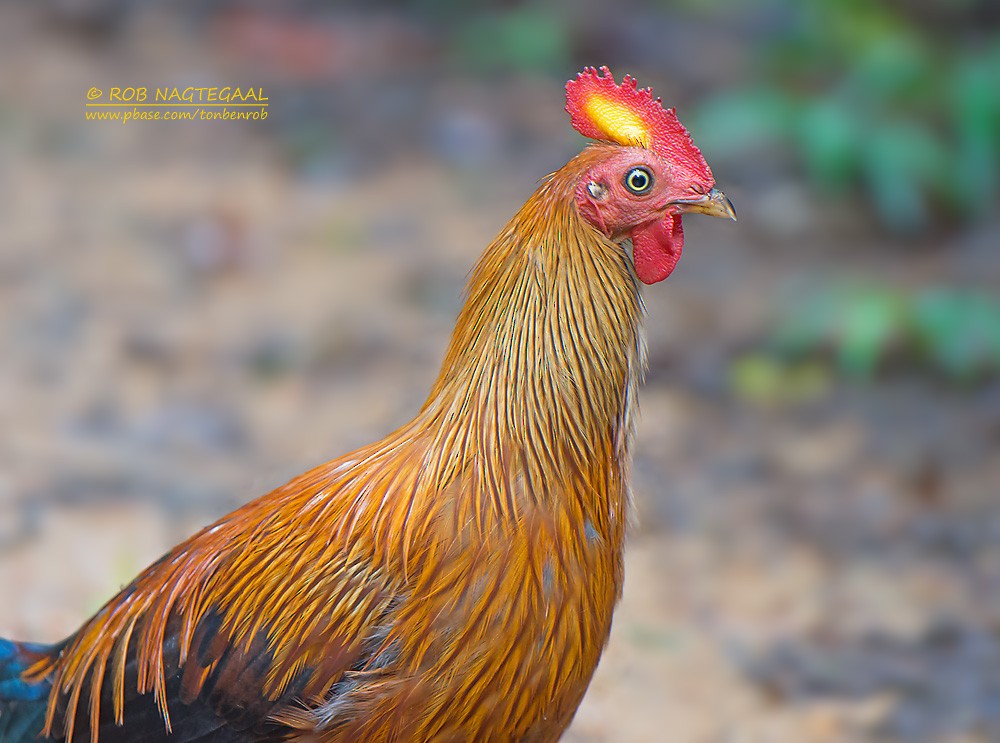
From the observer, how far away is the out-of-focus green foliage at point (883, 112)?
285 inches

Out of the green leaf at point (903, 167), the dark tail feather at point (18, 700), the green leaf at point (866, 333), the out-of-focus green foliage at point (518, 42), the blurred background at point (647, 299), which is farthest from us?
the out-of-focus green foliage at point (518, 42)

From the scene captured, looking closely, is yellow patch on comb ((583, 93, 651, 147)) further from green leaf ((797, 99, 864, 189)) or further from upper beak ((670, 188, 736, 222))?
green leaf ((797, 99, 864, 189))

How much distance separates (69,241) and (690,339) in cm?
377

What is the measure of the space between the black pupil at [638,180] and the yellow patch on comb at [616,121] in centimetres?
9

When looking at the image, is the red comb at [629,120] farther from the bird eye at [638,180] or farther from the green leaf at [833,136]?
the green leaf at [833,136]

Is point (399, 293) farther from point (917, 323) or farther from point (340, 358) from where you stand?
point (917, 323)

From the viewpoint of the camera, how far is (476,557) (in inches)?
116

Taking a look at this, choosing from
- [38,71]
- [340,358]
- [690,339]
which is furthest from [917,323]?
[38,71]

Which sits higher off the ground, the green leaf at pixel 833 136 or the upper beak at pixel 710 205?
the green leaf at pixel 833 136

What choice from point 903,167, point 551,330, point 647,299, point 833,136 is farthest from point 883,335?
point 551,330

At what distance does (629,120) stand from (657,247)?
33 centimetres

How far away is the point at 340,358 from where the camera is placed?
6.63m

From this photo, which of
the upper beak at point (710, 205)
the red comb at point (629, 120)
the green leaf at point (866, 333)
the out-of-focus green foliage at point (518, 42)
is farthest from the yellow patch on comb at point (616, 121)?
the out-of-focus green foliage at point (518, 42)

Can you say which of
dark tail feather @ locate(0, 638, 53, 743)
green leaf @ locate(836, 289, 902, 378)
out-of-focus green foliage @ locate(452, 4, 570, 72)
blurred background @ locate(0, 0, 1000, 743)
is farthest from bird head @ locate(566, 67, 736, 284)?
out-of-focus green foliage @ locate(452, 4, 570, 72)
